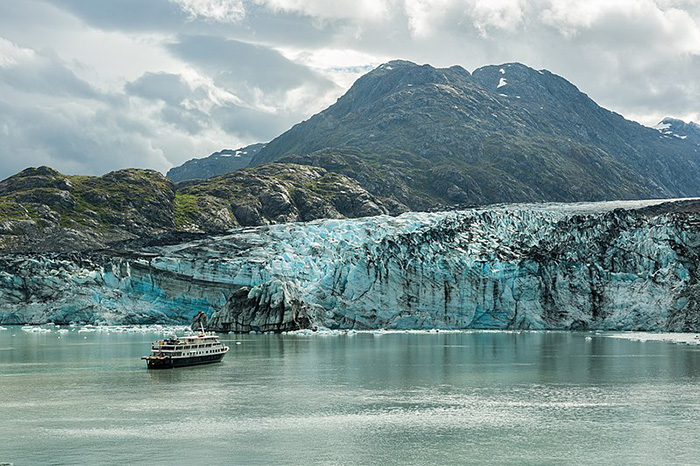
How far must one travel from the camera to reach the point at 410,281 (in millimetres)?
89562

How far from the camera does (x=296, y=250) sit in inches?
4149

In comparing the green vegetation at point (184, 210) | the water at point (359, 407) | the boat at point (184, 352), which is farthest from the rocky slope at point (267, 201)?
the boat at point (184, 352)

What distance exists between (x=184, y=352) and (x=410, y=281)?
126 feet

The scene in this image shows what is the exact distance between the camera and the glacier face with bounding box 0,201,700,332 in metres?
87.1

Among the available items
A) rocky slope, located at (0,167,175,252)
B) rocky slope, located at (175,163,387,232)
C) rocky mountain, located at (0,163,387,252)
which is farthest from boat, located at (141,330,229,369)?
rocky slope, located at (175,163,387,232)

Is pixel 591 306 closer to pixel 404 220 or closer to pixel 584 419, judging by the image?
pixel 404 220

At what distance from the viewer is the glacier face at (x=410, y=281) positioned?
8706 cm

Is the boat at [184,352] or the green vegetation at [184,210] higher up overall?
the green vegetation at [184,210]

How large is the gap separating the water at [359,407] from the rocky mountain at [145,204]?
84.3 meters

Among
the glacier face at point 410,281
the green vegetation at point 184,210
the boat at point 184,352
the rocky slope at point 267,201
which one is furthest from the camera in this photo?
the rocky slope at point 267,201

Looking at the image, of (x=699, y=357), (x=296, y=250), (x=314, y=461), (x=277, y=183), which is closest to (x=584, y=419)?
(x=314, y=461)

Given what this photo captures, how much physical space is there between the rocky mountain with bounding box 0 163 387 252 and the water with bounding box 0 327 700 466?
84.3m

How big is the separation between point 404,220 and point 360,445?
9205 cm

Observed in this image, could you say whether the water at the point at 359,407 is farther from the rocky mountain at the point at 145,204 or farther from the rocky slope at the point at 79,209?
the rocky mountain at the point at 145,204
